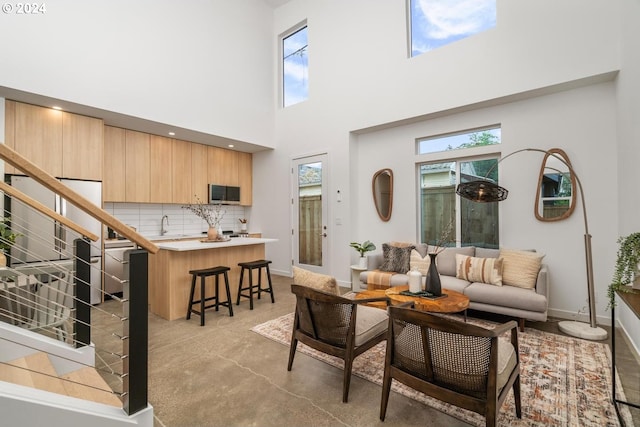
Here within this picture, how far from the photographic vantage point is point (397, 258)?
14.9ft

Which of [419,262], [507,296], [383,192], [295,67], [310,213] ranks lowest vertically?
[507,296]

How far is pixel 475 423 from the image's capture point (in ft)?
6.29

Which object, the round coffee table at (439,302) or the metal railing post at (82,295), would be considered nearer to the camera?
the metal railing post at (82,295)

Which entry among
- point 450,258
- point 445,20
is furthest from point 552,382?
point 445,20

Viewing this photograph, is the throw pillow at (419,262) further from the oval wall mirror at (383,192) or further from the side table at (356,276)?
the oval wall mirror at (383,192)

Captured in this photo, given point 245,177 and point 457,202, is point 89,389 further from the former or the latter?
point 245,177

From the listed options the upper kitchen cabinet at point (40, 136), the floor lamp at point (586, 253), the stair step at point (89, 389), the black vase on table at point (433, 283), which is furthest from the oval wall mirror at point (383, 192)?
the upper kitchen cabinet at point (40, 136)

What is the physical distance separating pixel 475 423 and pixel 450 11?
5097mm

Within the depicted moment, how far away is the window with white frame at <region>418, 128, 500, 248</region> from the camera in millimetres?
4375

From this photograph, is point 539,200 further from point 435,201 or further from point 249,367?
point 249,367

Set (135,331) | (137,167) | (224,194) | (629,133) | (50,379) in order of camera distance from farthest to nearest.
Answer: (224,194), (137,167), (629,133), (50,379), (135,331)

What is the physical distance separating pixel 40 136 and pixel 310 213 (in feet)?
13.7

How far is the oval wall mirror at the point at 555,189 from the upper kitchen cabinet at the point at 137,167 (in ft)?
19.6

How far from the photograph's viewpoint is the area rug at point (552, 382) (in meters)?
1.96
